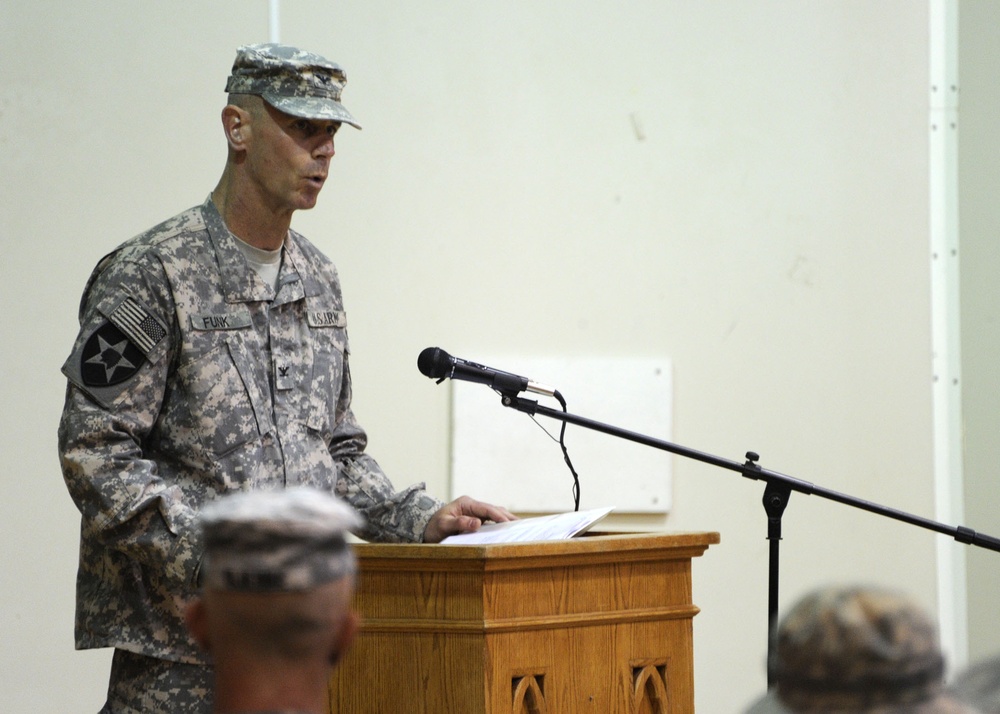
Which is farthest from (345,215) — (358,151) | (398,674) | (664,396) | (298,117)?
(398,674)

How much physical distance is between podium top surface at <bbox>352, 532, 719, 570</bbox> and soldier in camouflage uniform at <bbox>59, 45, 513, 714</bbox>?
0.27 meters

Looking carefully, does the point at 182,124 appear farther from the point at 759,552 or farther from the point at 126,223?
the point at 759,552

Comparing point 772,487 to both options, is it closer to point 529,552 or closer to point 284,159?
point 529,552

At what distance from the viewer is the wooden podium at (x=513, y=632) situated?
176cm

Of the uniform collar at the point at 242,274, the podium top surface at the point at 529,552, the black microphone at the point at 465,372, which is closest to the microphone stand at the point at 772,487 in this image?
the black microphone at the point at 465,372

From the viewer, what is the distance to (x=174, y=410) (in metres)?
Answer: 1.96

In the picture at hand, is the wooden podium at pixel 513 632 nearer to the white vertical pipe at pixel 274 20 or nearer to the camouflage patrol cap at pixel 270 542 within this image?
the camouflage patrol cap at pixel 270 542

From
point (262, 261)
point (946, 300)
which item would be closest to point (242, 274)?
point (262, 261)

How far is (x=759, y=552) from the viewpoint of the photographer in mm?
3707

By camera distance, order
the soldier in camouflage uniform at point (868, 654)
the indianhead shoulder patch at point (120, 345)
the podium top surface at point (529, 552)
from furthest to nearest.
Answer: the indianhead shoulder patch at point (120, 345) < the podium top surface at point (529, 552) < the soldier in camouflage uniform at point (868, 654)

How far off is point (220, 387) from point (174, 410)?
8 cm

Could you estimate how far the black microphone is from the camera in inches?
76.8

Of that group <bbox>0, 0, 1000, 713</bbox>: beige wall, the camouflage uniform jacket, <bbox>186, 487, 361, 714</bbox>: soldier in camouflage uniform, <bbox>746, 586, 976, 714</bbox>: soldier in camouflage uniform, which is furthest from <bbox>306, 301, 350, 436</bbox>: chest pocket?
<bbox>746, 586, 976, 714</bbox>: soldier in camouflage uniform

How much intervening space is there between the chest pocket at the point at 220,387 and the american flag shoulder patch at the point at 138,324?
6cm
